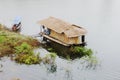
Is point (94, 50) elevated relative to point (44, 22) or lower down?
lower down

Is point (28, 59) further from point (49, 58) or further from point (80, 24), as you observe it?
point (80, 24)

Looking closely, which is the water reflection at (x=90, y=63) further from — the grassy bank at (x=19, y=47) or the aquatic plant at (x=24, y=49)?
the aquatic plant at (x=24, y=49)

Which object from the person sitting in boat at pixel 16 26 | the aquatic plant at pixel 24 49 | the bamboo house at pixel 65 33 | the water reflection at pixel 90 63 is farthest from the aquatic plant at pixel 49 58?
the person sitting in boat at pixel 16 26

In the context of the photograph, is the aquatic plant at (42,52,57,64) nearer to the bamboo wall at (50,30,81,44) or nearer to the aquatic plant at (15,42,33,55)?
the aquatic plant at (15,42,33,55)

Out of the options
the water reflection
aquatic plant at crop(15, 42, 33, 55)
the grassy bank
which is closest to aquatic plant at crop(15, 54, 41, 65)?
the grassy bank

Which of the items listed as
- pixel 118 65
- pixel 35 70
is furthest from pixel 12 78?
pixel 118 65

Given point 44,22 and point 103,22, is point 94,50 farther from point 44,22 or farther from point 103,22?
point 103,22

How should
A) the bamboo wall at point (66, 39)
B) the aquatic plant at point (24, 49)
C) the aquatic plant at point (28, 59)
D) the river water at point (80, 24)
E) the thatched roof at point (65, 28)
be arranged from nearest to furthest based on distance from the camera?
the river water at point (80, 24), the aquatic plant at point (28, 59), the aquatic plant at point (24, 49), the thatched roof at point (65, 28), the bamboo wall at point (66, 39)
